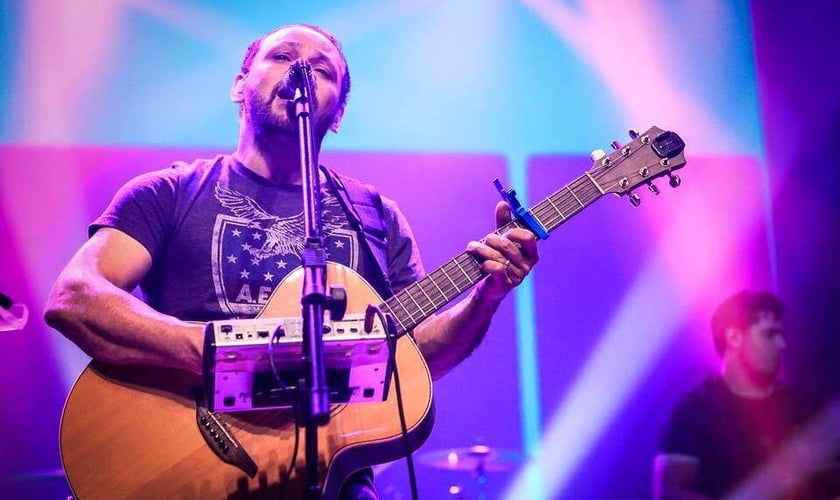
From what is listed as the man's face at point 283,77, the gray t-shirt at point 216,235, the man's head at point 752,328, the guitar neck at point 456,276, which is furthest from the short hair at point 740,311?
the man's face at point 283,77

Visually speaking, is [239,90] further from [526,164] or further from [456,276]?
[526,164]

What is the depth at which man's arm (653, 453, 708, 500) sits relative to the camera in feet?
13.7

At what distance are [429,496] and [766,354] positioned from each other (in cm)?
202

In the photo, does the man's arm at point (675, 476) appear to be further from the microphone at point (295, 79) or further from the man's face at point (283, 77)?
the microphone at point (295, 79)

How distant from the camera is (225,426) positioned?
2.30 metres

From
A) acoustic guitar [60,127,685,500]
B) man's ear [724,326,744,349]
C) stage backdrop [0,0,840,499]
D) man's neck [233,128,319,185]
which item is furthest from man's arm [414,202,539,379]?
man's ear [724,326,744,349]

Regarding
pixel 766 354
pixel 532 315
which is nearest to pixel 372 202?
pixel 532 315

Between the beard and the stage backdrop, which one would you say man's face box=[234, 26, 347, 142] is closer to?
the beard

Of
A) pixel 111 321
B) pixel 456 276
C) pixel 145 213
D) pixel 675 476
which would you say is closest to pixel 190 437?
pixel 111 321

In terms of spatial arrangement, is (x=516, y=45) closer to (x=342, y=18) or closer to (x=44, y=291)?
(x=342, y=18)

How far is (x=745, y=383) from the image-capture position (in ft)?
14.9

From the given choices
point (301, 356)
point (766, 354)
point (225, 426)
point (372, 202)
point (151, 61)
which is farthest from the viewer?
point (766, 354)

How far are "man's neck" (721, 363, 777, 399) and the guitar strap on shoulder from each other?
7.92 ft

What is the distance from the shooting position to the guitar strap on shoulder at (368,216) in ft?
9.69
